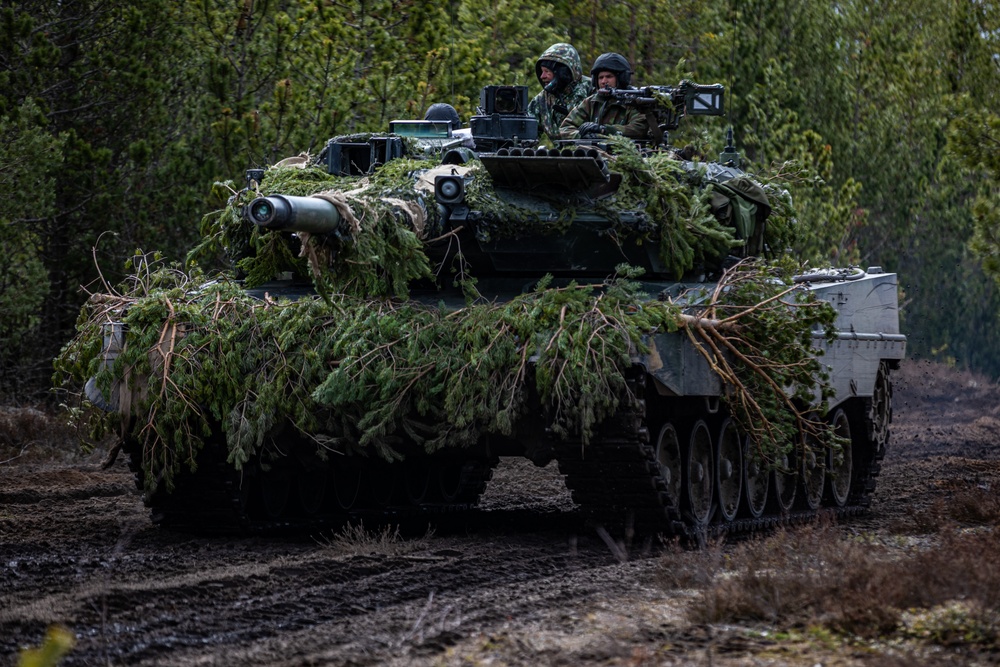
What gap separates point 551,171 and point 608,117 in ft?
5.80

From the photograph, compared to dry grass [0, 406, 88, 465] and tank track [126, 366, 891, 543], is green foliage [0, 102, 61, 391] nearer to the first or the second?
dry grass [0, 406, 88, 465]

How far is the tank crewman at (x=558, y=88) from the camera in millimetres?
11977

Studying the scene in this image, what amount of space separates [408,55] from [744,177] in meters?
8.19

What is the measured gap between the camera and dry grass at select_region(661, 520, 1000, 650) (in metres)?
5.94

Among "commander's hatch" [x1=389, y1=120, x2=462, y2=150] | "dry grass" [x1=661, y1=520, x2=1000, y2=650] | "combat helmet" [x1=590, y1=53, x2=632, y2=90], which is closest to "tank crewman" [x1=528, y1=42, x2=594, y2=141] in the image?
"combat helmet" [x1=590, y1=53, x2=632, y2=90]

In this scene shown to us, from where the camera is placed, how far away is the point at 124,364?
9516 millimetres

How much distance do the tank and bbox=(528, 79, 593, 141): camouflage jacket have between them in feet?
2.70

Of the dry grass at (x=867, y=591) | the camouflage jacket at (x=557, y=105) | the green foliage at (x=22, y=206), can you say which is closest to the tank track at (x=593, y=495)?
the dry grass at (x=867, y=591)

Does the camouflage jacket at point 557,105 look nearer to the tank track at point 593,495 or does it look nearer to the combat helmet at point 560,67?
the combat helmet at point 560,67

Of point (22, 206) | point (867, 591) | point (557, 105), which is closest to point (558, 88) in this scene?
point (557, 105)

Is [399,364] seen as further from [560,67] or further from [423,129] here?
[560,67]

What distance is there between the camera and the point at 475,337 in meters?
9.19

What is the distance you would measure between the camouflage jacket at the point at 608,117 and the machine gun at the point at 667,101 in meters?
0.04

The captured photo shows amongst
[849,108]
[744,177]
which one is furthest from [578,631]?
[849,108]
